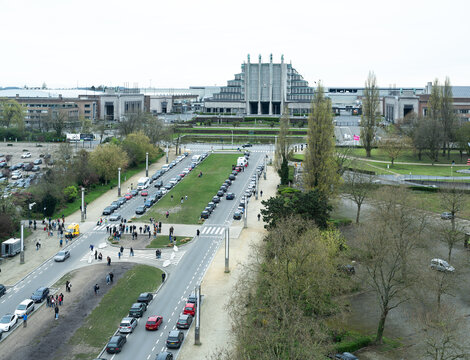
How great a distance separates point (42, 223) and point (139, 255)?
18.7m

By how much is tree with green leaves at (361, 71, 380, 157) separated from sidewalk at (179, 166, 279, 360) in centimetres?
4457

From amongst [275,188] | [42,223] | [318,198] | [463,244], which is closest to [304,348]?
[318,198]

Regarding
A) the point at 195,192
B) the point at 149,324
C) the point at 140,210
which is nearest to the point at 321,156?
the point at 195,192

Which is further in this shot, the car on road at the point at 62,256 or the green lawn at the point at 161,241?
the green lawn at the point at 161,241

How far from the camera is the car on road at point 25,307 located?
44.8m

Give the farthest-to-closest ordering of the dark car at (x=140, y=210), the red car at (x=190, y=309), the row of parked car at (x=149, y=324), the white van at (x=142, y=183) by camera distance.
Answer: the white van at (x=142, y=183)
the dark car at (x=140, y=210)
the red car at (x=190, y=309)
the row of parked car at (x=149, y=324)

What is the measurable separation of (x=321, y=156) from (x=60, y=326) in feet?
136

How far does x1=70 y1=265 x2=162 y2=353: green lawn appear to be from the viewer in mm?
41469

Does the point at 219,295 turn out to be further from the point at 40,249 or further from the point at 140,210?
the point at 140,210

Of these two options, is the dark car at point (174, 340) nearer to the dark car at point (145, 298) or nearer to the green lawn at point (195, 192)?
the dark car at point (145, 298)

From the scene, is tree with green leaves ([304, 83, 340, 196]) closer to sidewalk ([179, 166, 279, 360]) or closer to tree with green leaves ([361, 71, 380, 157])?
sidewalk ([179, 166, 279, 360])

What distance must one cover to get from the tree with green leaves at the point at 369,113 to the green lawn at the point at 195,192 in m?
26.8

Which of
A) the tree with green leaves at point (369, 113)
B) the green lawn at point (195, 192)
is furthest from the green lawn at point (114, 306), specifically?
the tree with green leaves at point (369, 113)

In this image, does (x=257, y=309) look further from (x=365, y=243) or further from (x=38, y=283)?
(x=38, y=283)
